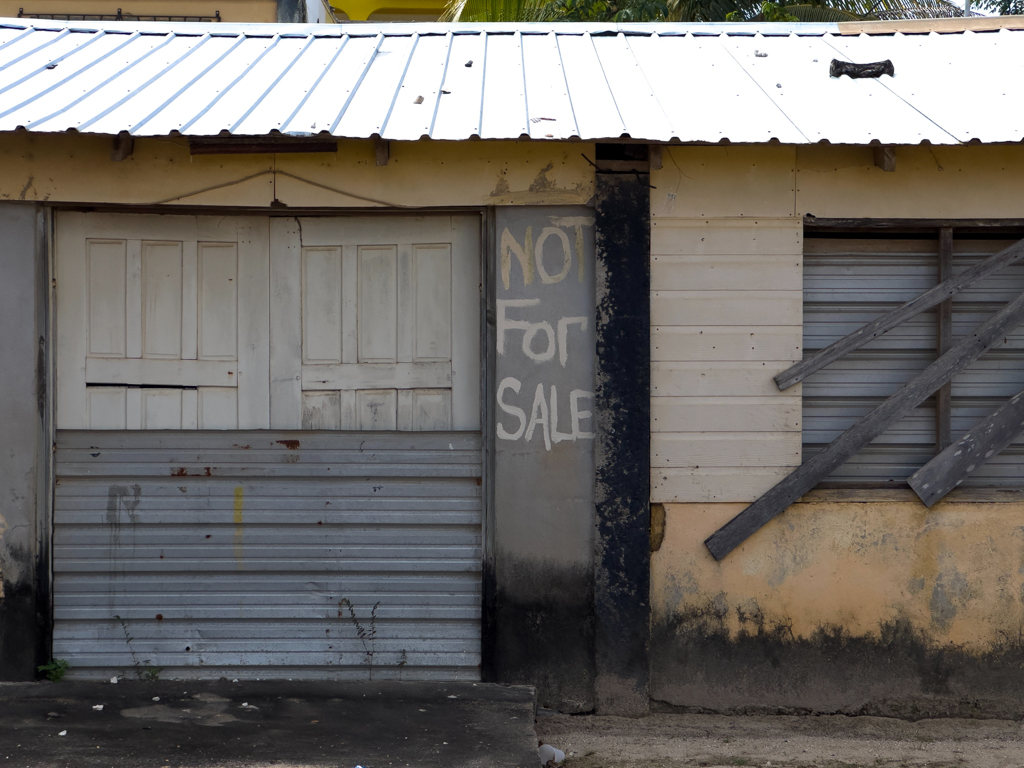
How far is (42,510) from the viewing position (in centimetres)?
442

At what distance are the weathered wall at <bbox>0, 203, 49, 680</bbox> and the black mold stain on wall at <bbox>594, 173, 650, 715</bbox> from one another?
2966 millimetres

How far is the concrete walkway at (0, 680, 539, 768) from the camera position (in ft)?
11.7

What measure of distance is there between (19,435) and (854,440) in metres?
4.40

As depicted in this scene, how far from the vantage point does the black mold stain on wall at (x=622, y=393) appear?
4.41m

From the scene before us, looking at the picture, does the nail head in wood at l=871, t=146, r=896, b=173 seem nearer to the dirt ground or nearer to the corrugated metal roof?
the corrugated metal roof

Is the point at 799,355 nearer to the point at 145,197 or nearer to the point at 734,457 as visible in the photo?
the point at 734,457

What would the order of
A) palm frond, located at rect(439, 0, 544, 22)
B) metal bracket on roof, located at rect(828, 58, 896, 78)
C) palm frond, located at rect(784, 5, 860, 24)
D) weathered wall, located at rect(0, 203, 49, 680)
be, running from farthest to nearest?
palm frond, located at rect(784, 5, 860, 24) → palm frond, located at rect(439, 0, 544, 22) → metal bracket on roof, located at rect(828, 58, 896, 78) → weathered wall, located at rect(0, 203, 49, 680)

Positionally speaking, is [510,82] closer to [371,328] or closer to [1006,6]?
[371,328]

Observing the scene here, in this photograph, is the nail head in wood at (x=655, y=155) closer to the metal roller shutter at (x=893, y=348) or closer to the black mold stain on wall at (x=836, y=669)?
the metal roller shutter at (x=893, y=348)

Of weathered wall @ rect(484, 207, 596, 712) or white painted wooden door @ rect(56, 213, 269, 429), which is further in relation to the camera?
white painted wooden door @ rect(56, 213, 269, 429)

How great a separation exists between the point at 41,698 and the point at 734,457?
12.3 ft

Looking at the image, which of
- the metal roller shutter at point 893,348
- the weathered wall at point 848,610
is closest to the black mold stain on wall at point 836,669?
the weathered wall at point 848,610

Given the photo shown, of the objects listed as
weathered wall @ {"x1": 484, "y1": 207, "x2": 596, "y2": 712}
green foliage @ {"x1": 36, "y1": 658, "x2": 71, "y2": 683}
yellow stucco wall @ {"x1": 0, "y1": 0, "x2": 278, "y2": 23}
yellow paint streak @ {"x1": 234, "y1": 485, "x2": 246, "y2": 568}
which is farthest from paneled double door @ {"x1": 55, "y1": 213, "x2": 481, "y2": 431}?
yellow stucco wall @ {"x1": 0, "y1": 0, "x2": 278, "y2": 23}

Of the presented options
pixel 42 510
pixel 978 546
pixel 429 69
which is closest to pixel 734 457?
pixel 978 546
